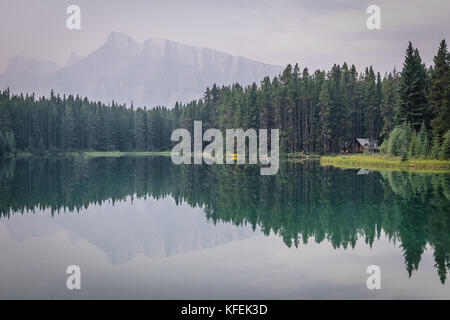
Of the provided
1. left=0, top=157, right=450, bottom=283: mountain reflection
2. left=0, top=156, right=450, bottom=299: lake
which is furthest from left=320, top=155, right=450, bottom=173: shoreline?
left=0, top=156, right=450, bottom=299: lake

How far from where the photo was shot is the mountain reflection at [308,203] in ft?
58.9

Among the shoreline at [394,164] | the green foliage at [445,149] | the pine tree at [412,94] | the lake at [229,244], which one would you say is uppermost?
the pine tree at [412,94]

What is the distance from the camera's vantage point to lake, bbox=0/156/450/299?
476 inches

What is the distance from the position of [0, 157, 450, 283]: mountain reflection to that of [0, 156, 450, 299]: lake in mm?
77

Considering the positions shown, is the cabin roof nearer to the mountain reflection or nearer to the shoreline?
the shoreline

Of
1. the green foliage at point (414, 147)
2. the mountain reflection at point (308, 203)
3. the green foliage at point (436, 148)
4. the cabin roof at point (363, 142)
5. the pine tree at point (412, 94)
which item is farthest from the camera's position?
the cabin roof at point (363, 142)

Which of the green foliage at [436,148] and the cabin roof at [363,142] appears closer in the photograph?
the green foliage at [436,148]

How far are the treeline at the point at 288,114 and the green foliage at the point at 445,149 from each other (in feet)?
4.62

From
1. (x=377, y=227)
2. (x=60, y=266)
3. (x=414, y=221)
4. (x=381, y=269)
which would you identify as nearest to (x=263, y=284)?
(x=381, y=269)

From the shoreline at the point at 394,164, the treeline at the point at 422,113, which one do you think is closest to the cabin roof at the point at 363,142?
the shoreline at the point at 394,164

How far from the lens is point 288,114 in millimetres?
91562

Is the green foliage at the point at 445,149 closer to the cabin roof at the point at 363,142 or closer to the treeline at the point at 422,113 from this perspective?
the treeline at the point at 422,113

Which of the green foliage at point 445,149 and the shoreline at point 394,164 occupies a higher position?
the green foliage at point 445,149
